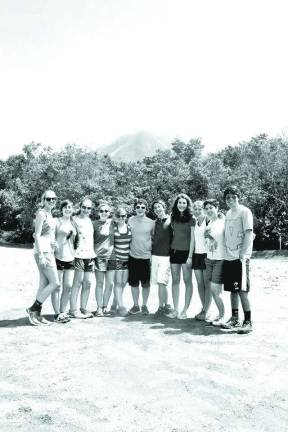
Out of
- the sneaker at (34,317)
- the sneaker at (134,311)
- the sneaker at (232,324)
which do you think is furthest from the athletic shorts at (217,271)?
the sneaker at (34,317)

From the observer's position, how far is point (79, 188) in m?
29.9

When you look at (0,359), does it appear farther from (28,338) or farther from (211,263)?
(211,263)

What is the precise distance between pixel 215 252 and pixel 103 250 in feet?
5.77

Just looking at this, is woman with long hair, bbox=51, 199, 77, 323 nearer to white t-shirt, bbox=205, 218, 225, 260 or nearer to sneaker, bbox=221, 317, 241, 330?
white t-shirt, bbox=205, 218, 225, 260

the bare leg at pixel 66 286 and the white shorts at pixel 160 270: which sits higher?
the white shorts at pixel 160 270

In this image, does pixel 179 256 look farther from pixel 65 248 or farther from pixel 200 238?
pixel 65 248

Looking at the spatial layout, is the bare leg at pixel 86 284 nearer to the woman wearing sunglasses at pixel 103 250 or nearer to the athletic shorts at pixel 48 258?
the woman wearing sunglasses at pixel 103 250

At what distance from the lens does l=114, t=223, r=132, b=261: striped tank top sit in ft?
22.0

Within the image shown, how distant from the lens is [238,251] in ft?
19.1

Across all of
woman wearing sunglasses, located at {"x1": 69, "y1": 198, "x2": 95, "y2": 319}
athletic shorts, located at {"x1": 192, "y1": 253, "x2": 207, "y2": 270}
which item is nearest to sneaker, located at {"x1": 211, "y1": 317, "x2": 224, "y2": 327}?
athletic shorts, located at {"x1": 192, "y1": 253, "x2": 207, "y2": 270}

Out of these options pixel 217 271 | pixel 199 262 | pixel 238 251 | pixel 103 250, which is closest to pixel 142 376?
pixel 217 271

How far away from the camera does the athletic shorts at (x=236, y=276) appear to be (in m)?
5.68

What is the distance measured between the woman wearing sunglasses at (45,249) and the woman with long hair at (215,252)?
2.22m

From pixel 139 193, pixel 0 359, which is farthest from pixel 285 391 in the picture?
pixel 139 193
